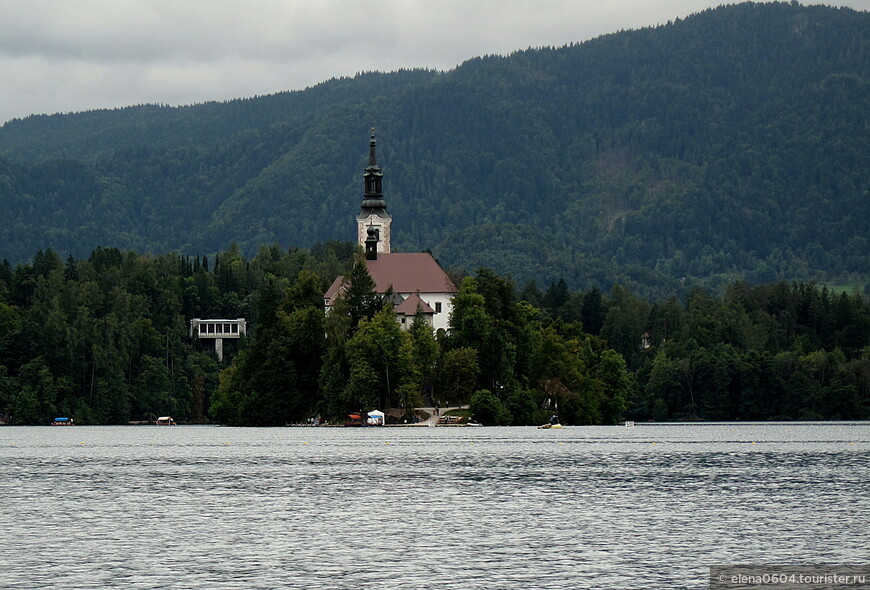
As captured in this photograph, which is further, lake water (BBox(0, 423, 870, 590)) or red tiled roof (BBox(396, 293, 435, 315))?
red tiled roof (BBox(396, 293, 435, 315))

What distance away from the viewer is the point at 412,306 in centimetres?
19612

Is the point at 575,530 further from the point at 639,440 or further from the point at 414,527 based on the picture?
the point at 639,440

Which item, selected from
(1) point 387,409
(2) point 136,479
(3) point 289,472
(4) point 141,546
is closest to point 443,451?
(3) point 289,472

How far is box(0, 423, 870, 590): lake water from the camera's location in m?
48.1

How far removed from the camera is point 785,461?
102 metres

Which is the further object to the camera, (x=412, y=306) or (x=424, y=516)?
(x=412, y=306)

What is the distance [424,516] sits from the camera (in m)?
64.2

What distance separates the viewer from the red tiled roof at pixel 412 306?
194 meters

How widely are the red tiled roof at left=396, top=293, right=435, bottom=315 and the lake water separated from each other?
76.9 meters

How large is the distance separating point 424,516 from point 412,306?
13214cm

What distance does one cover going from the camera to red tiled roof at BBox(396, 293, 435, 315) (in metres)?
194

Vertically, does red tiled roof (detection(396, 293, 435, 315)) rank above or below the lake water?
above

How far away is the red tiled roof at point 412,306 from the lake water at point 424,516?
7694 centimetres

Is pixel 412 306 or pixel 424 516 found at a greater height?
pixel 412 306
